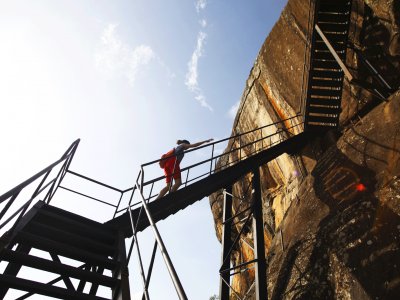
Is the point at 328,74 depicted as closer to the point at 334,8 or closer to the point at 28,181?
the point at 334,8

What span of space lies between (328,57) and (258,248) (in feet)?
19.4

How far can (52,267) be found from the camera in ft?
12.4

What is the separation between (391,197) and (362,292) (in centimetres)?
170

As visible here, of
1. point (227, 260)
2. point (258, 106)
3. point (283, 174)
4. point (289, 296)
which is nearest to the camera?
point (289, 296)

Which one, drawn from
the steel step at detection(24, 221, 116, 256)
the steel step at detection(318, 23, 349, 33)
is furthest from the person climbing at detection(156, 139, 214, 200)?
the steel step at detection(318, 23, 349, 33)

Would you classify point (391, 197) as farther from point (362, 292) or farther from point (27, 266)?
point (27, 266)

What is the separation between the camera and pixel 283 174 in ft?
35.7

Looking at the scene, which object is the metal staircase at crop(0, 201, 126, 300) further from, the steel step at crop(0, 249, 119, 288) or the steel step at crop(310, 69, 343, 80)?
the steel step at crop(310, 69, 343, 80)

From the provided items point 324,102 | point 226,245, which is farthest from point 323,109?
point 226,245

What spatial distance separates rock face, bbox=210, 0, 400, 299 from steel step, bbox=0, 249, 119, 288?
3.58 metres

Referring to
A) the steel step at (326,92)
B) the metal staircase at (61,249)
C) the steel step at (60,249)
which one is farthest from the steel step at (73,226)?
the steel step at (326,92)

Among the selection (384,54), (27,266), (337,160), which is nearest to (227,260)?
(337,160)

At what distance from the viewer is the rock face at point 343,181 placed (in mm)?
4691

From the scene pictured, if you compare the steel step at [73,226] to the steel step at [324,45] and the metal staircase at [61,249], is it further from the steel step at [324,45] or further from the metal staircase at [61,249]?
the steel step at [324,45]
